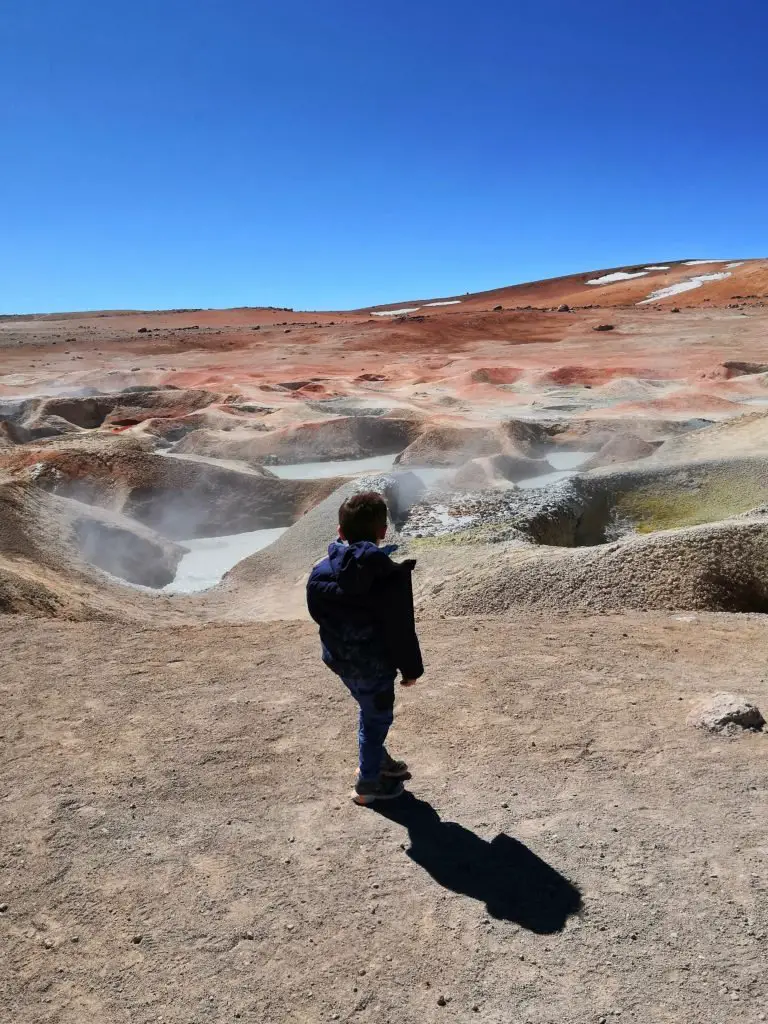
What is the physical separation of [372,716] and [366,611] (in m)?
0.44

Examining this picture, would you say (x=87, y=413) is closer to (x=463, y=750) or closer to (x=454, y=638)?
(x=454, y=638)

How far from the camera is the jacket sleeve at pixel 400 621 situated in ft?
9.02

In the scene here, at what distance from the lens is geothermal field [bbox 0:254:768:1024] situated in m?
2.32

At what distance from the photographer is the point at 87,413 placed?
60.9ft

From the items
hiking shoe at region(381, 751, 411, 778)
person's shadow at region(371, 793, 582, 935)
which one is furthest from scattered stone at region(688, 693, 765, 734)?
hiking shoe at region(381, 751, 411, 778)

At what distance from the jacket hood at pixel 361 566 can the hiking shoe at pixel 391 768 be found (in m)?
Answer: 0.81

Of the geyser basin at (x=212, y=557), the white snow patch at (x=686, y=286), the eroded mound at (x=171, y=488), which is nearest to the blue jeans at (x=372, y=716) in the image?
the geyser basin at (x=212, y=557)

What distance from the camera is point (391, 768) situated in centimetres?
319

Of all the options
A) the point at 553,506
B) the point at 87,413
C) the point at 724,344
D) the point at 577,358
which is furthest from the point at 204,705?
the point at 724,344

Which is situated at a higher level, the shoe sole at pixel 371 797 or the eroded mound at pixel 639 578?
the eroded mound at pixel 639 578

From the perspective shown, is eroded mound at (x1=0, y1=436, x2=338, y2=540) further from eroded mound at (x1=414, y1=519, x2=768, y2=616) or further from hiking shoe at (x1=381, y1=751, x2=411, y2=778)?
hiking shoe at (x1=381, y1=751, x2=411, y2=778)

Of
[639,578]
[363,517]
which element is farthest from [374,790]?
[639,578]

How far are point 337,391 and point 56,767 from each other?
17.2 meters

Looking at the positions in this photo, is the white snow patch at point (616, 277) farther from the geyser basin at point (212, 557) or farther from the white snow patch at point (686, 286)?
the geyser basin at point (212, 557)
